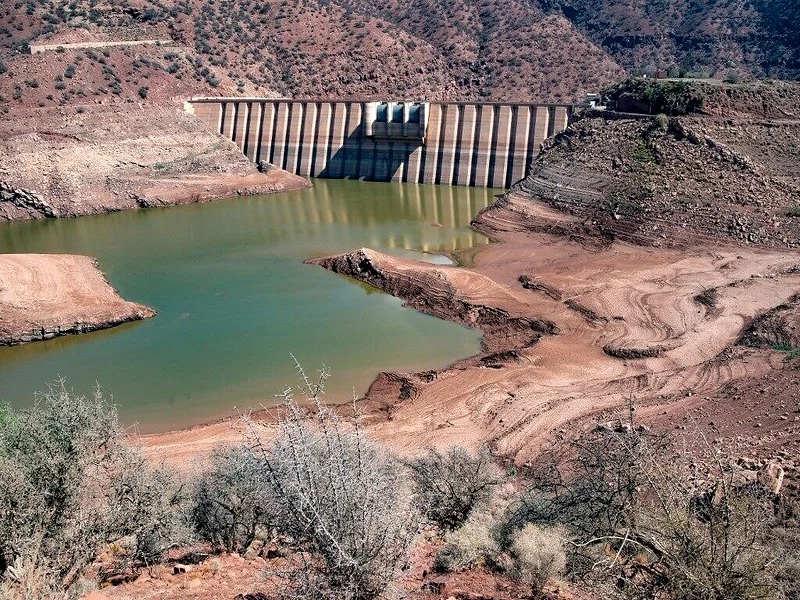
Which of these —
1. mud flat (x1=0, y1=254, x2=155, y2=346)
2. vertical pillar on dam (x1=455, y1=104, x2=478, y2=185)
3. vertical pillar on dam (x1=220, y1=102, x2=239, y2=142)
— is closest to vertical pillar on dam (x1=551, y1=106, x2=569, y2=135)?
vertical pillar on dam (x1=455, y1=104, x2=478, y2=185)

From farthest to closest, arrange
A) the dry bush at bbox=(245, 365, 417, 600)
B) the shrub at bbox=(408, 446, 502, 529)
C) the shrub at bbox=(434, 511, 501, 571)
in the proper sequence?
the shrub at bbox=(408, 446, 502, 529), the shrub at bbox=(434, 511, 501, 571), the dry bush at bbox=(245, 365, 417, 600)

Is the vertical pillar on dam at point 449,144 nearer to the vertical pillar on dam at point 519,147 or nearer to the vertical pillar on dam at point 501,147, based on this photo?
the vertical pillar on dam at point 501,147

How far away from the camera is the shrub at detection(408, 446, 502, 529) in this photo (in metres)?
12.4

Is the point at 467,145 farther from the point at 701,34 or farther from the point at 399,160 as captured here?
the point at 701,34

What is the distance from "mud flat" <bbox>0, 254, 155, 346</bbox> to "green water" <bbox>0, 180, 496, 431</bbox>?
0.55 meters

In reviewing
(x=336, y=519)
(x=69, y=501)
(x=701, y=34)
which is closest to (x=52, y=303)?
(x=69, y=501)

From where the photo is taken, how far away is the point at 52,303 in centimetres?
2872

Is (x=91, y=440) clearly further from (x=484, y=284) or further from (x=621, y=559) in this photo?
(x=484, y=284)

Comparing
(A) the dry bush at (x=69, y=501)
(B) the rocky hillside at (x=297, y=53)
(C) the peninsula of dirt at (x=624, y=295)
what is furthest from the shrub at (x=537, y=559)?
(B) the rocky hillside at (x=297, y=53)

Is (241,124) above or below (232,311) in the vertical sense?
above

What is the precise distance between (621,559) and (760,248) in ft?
98.0

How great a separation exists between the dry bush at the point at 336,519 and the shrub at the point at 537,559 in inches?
72.1

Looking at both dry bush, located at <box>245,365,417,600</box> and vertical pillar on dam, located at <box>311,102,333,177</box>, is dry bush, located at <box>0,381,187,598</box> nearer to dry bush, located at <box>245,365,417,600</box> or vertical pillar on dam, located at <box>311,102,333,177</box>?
dry bush, located at <box>245,365,417,600</box>

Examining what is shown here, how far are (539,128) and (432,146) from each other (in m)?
8.07
